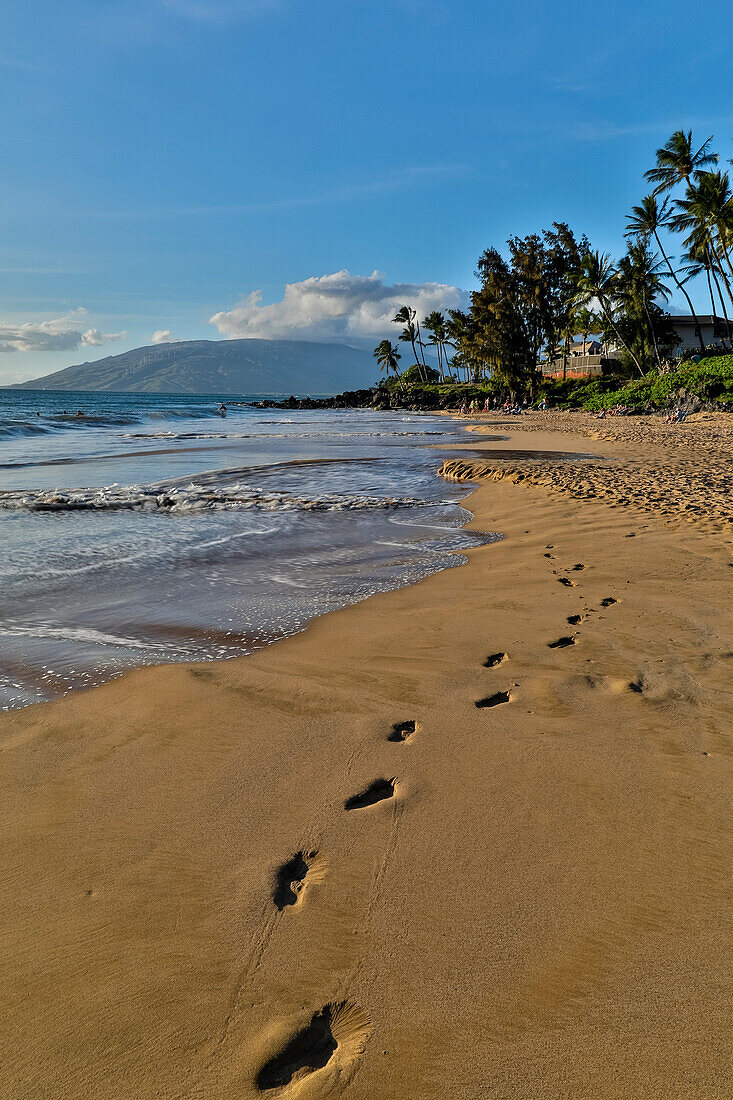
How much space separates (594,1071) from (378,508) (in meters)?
8.30

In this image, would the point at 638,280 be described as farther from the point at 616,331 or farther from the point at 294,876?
the point at 294,876

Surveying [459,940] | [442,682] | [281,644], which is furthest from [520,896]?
[281,644]

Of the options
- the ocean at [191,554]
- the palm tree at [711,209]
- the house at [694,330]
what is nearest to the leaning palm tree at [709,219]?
the palm tree at [711,209]

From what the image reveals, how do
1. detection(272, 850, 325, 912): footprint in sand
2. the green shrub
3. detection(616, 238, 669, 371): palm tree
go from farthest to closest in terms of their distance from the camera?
detection(616, 238, 669, 371): palm tree
the green shrub
detection(272, 850, 325, 912): footprint in sand

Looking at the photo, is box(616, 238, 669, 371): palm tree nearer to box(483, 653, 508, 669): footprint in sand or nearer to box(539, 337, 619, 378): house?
box(539, 337, 619, 378): house

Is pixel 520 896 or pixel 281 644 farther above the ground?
pixel 281 644

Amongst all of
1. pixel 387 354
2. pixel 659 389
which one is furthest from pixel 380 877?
pixel 387 354

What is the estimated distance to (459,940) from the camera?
1763 mm

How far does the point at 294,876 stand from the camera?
204 centimetres

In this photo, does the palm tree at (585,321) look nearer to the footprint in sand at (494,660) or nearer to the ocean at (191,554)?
the ocean at (191,554)

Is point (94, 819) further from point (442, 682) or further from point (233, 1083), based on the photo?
point (442, 682)

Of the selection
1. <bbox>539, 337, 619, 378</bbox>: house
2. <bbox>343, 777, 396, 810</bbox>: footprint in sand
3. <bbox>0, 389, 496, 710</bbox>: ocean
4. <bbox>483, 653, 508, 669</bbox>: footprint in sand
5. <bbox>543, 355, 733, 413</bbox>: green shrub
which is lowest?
<bbox>343, 777, 396, 810</bbox>: footprint in sand

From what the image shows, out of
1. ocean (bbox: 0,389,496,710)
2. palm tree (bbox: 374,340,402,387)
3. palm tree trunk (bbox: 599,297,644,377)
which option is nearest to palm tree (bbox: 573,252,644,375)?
palm tree trunk (bbox: 599,297,644,377)

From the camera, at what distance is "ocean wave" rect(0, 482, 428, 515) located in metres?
9.69
